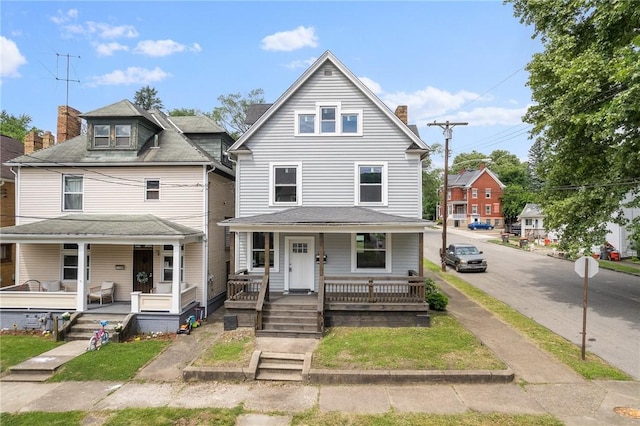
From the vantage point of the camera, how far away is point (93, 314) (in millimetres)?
12070

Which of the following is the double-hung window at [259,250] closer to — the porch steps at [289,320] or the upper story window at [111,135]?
the porch steps at [289,320]

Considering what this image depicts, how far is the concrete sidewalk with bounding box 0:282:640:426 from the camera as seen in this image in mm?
6879

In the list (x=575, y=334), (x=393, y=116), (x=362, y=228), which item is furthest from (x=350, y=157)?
(x=575, y=334)

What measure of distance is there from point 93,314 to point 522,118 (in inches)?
741

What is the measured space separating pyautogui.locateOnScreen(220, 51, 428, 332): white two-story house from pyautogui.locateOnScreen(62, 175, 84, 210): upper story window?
21.5ft

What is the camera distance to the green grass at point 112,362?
859cm

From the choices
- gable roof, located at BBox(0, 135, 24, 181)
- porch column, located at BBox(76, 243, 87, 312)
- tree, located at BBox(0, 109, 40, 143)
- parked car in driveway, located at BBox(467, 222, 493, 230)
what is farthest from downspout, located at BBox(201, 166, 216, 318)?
parked car in driveway, located at BBox(467, 222, 493, 230)

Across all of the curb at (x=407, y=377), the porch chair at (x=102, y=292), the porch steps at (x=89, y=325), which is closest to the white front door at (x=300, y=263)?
the curb at (x=407, y=377)

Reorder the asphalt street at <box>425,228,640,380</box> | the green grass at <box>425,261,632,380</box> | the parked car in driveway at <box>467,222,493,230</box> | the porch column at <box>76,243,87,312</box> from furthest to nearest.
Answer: the parked car in driveway at <box>467,222,493,230</box>
the porch column at <box>76,243,87,312</box>
the asphalt street at <box>425,228,640,380</box>
the green grass at <box>425,261,632,380</box>

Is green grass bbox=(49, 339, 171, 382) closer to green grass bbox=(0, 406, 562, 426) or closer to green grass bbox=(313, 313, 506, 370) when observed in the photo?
green grass bbox=(0, 406, 562, 426)

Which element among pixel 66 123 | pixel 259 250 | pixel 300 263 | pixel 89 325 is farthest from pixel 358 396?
pixel 66 123

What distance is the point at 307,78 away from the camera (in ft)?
44.8

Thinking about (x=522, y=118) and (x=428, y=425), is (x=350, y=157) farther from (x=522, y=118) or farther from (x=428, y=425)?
(x=428, y=425)

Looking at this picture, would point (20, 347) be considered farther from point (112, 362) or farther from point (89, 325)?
point (112, 362)
